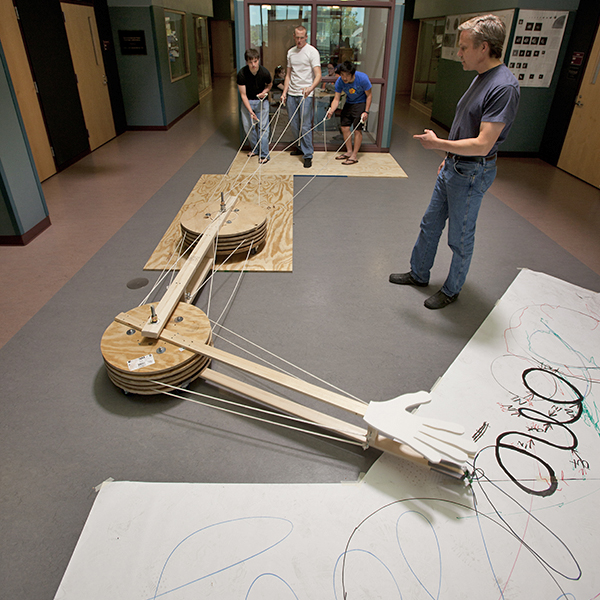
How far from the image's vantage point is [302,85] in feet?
18.2

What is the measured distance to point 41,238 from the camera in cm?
385

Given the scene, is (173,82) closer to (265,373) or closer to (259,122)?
(259,122)

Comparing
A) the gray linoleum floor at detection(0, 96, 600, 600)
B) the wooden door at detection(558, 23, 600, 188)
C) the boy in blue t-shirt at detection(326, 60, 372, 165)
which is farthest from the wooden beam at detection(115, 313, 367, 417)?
the wooden door at detection(558, 23, 600, 188)

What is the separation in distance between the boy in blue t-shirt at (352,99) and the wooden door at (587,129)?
110 inches

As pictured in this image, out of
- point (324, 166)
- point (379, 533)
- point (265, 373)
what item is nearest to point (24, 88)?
point (324, 166)

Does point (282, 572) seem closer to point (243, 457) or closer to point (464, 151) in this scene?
point (243, 457)

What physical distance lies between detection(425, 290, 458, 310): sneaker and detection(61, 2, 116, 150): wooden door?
6029 mm

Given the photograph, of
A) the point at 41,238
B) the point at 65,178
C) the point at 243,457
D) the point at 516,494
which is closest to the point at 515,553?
the point at 516,494

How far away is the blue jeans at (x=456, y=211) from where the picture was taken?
2.43 meters

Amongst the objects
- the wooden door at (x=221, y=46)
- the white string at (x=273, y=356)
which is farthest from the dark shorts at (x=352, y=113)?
the wooden door at (x=221, y=46)

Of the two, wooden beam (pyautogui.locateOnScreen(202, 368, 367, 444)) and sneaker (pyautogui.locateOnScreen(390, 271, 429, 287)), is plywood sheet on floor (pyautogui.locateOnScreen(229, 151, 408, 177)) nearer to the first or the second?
sneaker (pyautogui.locateOnScreen(390, 271, 429, 287))

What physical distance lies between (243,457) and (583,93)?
6.34 metres

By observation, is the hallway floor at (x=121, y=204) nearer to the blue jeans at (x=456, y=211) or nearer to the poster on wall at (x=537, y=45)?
the poster on wall at (x=537, y=45)

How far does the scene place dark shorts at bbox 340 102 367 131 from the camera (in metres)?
5.51
